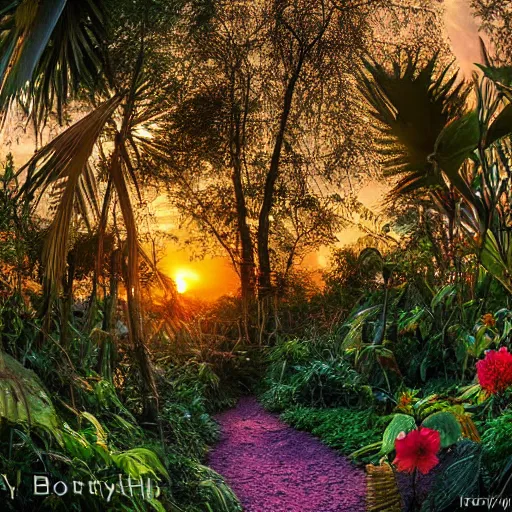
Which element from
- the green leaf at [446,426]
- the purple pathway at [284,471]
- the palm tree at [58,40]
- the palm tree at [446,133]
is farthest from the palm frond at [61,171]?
the green leaf at [446,426]

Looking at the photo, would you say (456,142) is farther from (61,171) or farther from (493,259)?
(61,171)

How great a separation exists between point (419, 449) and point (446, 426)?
11.9 inches

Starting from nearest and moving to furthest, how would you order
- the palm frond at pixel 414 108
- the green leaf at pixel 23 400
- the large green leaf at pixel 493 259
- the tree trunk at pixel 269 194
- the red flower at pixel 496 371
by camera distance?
the green leaf at pixel 23 400, the red flower at pixel 496 371, the palm frond at pixel 414 108, the large green leaf at pixel 493 259, the tree trunk at pixel 269 194

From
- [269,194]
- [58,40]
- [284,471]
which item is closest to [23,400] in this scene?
[284,471]

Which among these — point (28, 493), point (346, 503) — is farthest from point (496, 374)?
point (28, 493)

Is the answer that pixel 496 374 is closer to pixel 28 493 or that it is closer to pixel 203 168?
pixel 28 493

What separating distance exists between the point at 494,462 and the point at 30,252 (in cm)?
248

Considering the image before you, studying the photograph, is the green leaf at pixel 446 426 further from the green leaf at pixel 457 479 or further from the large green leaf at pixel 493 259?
the large green leaf at pixel 493 259

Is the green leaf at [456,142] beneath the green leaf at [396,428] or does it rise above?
above

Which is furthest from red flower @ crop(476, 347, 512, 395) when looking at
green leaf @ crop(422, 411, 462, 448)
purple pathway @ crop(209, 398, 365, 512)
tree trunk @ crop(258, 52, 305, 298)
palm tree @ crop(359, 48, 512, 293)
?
tree trunk @ crop(258, 52, 305, 298)

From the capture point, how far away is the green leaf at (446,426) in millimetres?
2121

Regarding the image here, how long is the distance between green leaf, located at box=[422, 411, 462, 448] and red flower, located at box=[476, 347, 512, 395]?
0.22 metres

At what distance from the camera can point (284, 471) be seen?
3.27 metres

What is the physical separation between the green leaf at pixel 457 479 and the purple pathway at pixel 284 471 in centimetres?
69
